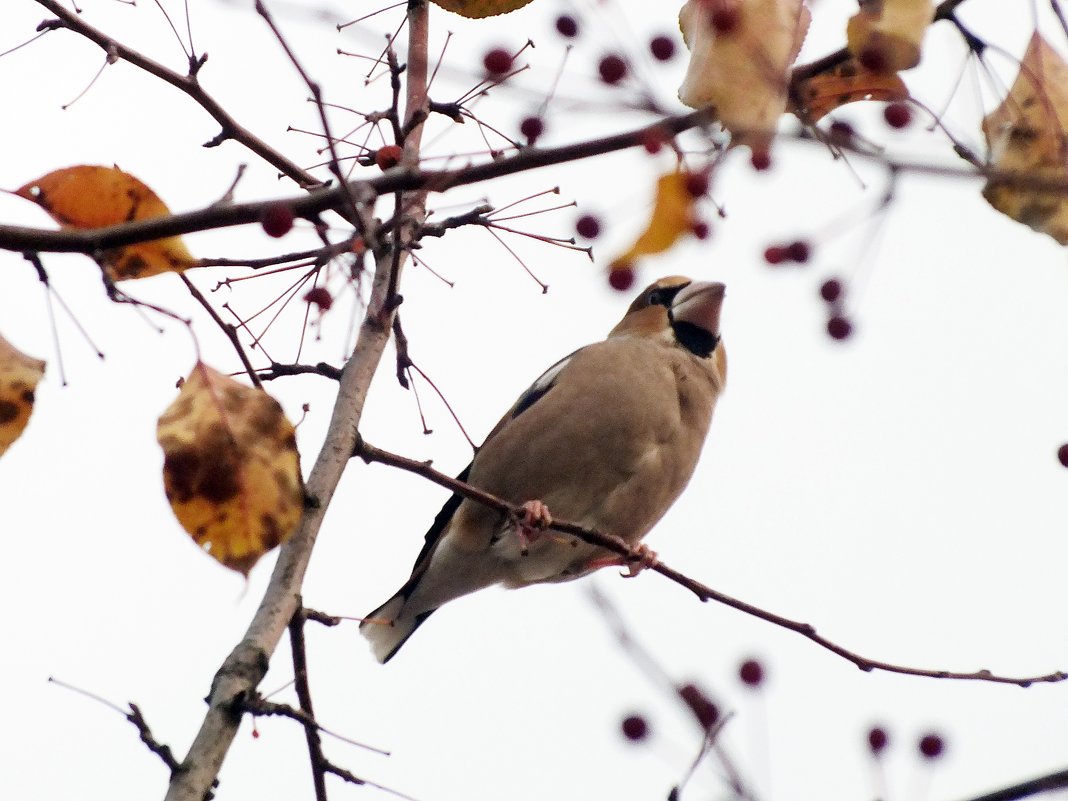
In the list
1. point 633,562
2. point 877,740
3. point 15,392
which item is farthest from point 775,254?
point 633,562

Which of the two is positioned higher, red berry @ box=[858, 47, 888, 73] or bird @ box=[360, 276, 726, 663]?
bird @ box=[360, 276, 726, 663]

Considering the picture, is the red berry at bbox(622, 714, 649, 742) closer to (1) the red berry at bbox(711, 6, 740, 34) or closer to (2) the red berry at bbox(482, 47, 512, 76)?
(2) the red berry at bbox(482, 47, 512, 76)

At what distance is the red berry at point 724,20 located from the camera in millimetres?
1896

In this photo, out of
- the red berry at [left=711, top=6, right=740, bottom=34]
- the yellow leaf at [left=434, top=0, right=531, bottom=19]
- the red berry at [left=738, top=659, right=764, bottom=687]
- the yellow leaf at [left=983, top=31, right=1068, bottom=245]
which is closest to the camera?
the red berry at [left=711, top=6, right=740, bottom=34]

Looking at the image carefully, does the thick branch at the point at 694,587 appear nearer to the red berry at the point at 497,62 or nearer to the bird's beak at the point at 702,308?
the red berry at the point at 497,62

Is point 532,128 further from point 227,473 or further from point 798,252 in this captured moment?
point 227,473

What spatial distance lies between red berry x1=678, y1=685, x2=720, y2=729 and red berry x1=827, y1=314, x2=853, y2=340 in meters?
0.69

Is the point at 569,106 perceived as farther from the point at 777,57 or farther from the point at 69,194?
the point at 69,194

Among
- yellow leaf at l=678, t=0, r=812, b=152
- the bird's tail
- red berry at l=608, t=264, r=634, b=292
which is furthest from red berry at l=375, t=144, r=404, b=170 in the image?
the bird's tail

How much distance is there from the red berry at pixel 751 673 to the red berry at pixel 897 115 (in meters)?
1.05

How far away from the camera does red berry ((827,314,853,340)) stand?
8.11 feet

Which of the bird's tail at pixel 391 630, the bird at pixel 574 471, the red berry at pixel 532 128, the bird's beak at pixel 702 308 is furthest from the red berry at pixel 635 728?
the bird's beak at pixel 702 308

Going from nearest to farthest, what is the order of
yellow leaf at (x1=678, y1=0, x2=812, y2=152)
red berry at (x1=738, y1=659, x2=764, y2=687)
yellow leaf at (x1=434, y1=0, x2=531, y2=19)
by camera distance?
yellow leaf at (x1=678, y1=0, x2=812, y2=152) < red berry at (x1=738, y1=659, x2=764, y2=687) < yellow leaf at (x1=434, y1=0, x2=531, y2=19)

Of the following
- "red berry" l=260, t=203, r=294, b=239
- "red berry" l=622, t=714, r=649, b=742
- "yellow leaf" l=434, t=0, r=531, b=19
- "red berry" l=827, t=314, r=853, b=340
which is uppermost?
"yellow leaf" l=434, t=0, r=531, b=19
